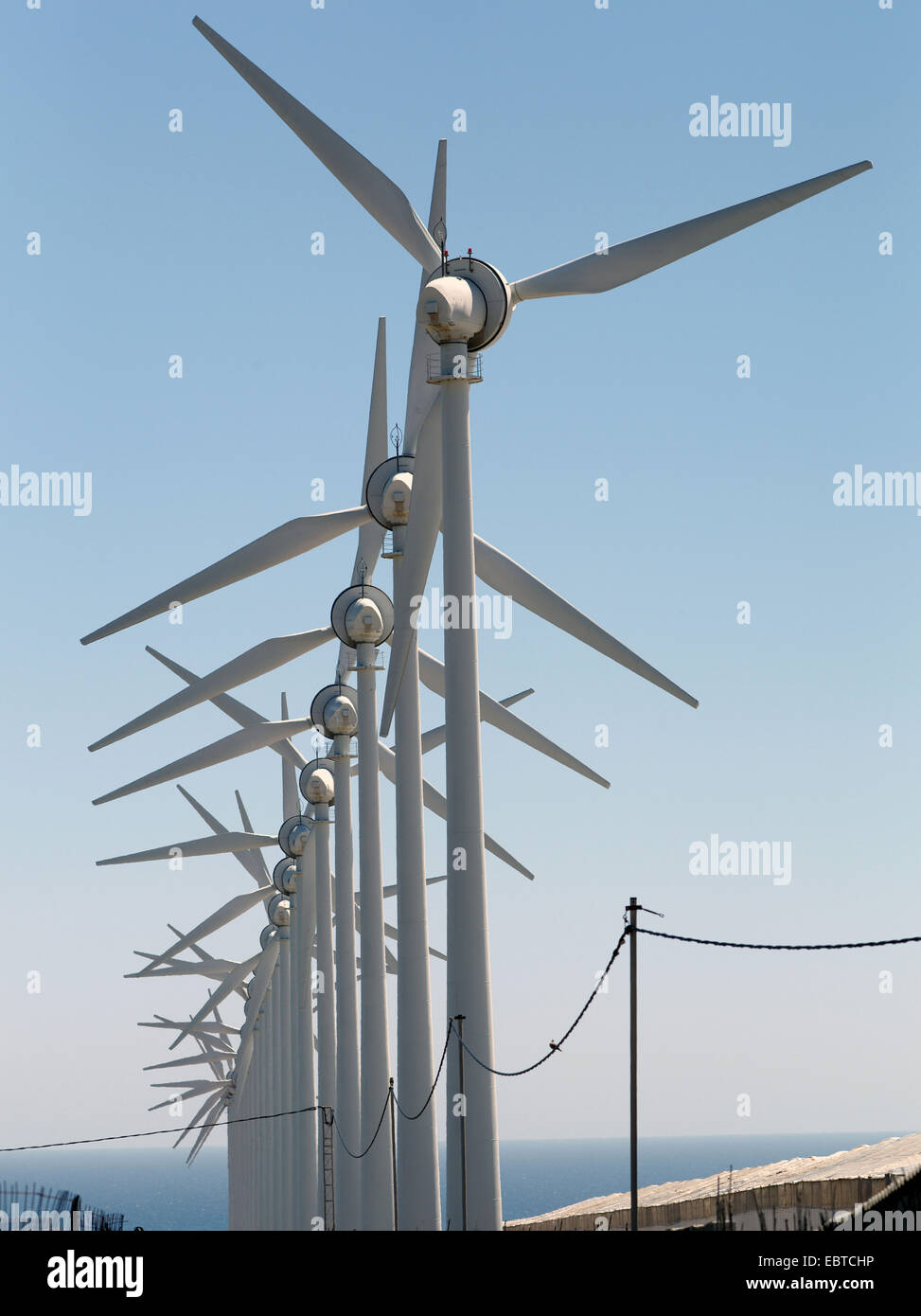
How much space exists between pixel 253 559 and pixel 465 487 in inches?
278

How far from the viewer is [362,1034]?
37594 millimetres

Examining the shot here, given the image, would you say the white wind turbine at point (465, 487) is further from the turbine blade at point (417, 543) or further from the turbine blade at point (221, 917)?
the turbine blade at point (221, 917)

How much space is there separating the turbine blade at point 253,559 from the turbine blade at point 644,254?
307 inches

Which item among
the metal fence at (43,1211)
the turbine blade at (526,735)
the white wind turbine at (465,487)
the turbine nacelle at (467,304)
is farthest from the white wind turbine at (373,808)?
the metal fence at (43,1211)

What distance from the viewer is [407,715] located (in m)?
32.6

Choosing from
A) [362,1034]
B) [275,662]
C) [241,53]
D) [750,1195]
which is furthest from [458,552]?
[750,1195]

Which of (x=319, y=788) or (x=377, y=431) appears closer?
(x=377, y=431)

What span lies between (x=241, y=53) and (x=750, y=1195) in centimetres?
2846

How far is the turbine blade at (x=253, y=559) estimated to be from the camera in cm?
2938

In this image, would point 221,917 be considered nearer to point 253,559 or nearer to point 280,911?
point 280,911

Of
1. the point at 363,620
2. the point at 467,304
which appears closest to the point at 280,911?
the point at 363,620

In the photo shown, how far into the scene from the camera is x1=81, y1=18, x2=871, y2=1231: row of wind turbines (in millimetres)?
25594

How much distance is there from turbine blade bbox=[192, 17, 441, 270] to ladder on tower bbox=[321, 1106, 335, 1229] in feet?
83.7
